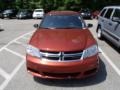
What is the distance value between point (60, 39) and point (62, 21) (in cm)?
160

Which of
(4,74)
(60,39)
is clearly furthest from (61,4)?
(60,39)

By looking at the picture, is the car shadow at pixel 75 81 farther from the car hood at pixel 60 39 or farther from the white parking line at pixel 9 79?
the car hood at pixel 60 39

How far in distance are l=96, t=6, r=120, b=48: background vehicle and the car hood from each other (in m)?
2.53

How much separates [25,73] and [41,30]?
4.50ft

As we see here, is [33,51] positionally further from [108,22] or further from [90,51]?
[108,22]

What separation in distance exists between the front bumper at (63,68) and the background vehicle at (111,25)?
3.64 meters

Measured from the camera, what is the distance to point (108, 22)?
37.5 feet

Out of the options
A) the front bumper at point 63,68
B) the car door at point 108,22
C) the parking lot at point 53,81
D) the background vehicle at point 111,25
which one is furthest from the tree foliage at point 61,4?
the front bumper at point 63,68

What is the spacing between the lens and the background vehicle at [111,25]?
32.5 ft

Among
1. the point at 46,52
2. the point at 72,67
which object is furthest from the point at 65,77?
the point at 46,52

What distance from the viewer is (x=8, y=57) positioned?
9391 millimetres

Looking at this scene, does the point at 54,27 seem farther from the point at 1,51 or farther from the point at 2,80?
the point at 1,51

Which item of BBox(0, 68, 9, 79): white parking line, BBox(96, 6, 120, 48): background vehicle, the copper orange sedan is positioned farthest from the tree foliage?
the copper orange sedan

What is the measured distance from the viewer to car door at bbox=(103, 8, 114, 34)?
11.1 m
